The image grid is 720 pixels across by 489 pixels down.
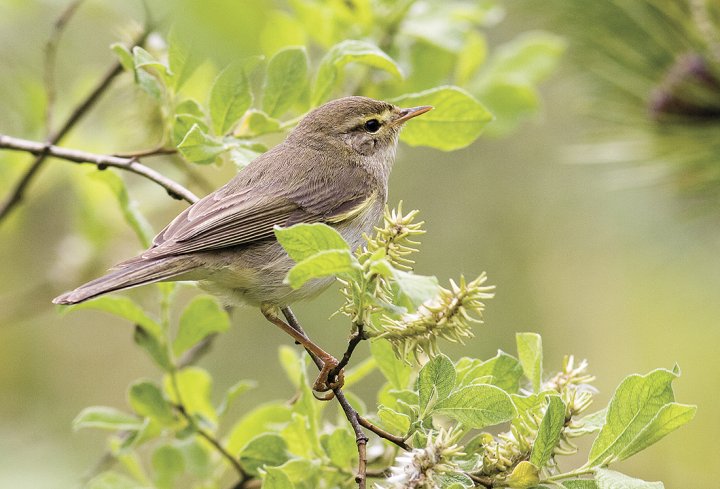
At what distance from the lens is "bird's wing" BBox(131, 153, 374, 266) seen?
263 centimetres

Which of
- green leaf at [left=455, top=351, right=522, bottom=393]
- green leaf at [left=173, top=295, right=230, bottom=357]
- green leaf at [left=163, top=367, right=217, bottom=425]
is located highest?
green leaf at [left=173, top=295, right=230, bottom=357]

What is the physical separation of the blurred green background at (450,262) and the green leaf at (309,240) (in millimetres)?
821

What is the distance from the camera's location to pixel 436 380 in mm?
1583

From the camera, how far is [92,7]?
310cm

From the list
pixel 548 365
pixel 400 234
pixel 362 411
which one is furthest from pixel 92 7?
pixel 548 365

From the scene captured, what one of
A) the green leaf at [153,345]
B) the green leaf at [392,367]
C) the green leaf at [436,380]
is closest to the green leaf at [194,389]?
the green leaf at [153,345]

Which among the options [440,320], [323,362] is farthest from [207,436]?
[440,320]

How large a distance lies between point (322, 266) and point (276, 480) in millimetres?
501

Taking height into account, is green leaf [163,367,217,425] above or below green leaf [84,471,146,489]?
above

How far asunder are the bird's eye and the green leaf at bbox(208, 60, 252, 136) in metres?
1.11

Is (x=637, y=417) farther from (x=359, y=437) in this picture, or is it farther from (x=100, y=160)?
(x=100, y=160)

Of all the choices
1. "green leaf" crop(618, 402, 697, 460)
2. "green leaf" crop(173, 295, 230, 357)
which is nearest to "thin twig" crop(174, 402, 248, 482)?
"green leaf" crop(173, 295, 230, 357)

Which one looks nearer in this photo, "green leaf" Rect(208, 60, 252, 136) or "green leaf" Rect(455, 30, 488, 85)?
"green leaf" Rect(208, 60, 252, 136)

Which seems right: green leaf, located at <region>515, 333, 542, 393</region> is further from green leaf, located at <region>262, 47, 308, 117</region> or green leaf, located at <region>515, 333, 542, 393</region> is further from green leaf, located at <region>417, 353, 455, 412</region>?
green leaf, located at <region>262, 47, 308, 117</region>
